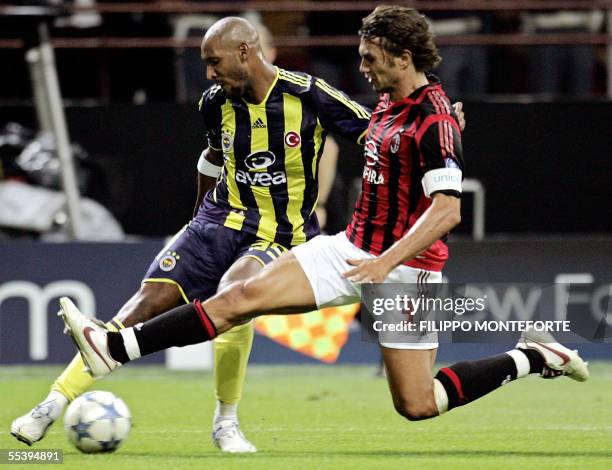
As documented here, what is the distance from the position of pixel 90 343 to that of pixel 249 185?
1.31 m

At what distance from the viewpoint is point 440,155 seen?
522 centimetres

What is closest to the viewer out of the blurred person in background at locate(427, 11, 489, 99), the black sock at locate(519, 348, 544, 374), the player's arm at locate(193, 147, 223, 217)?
the black sock at locate(519, 348, 544, 374)

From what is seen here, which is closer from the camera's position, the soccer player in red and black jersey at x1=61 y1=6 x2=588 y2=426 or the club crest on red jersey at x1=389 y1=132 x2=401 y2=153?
the soccer player in red and black jersey at x1=61 y1=6 x2=588 y2=426

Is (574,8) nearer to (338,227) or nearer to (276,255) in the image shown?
(338,227)

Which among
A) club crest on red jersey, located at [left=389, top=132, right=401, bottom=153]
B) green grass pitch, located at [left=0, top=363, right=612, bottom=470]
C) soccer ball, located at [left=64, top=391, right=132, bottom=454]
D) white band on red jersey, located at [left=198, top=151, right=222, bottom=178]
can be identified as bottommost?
green grass pitch, located at [left=0, top=363, right=612, bottom=470]

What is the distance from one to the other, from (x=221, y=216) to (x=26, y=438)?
57.2 inches

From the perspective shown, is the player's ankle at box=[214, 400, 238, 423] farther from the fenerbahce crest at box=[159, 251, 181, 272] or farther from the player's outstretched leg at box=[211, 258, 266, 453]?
the fenerbahce crest at box=[159, 251, 181, 272]

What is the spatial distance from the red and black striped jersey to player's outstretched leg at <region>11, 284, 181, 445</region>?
966 millimetres

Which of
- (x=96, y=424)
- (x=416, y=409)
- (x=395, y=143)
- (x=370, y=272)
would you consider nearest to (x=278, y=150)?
(x=395, y=143)

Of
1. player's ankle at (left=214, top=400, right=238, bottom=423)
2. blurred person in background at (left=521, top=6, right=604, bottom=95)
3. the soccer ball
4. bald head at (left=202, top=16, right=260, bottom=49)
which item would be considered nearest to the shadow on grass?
the soccer ball

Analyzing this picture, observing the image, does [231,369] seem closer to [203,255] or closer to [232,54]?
[203,255]

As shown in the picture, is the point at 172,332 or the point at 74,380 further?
the point at 74,380

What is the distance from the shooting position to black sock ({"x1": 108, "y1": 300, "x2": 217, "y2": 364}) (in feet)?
17.3

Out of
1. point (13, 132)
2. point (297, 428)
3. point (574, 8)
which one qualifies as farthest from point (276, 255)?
point (574, 8)
